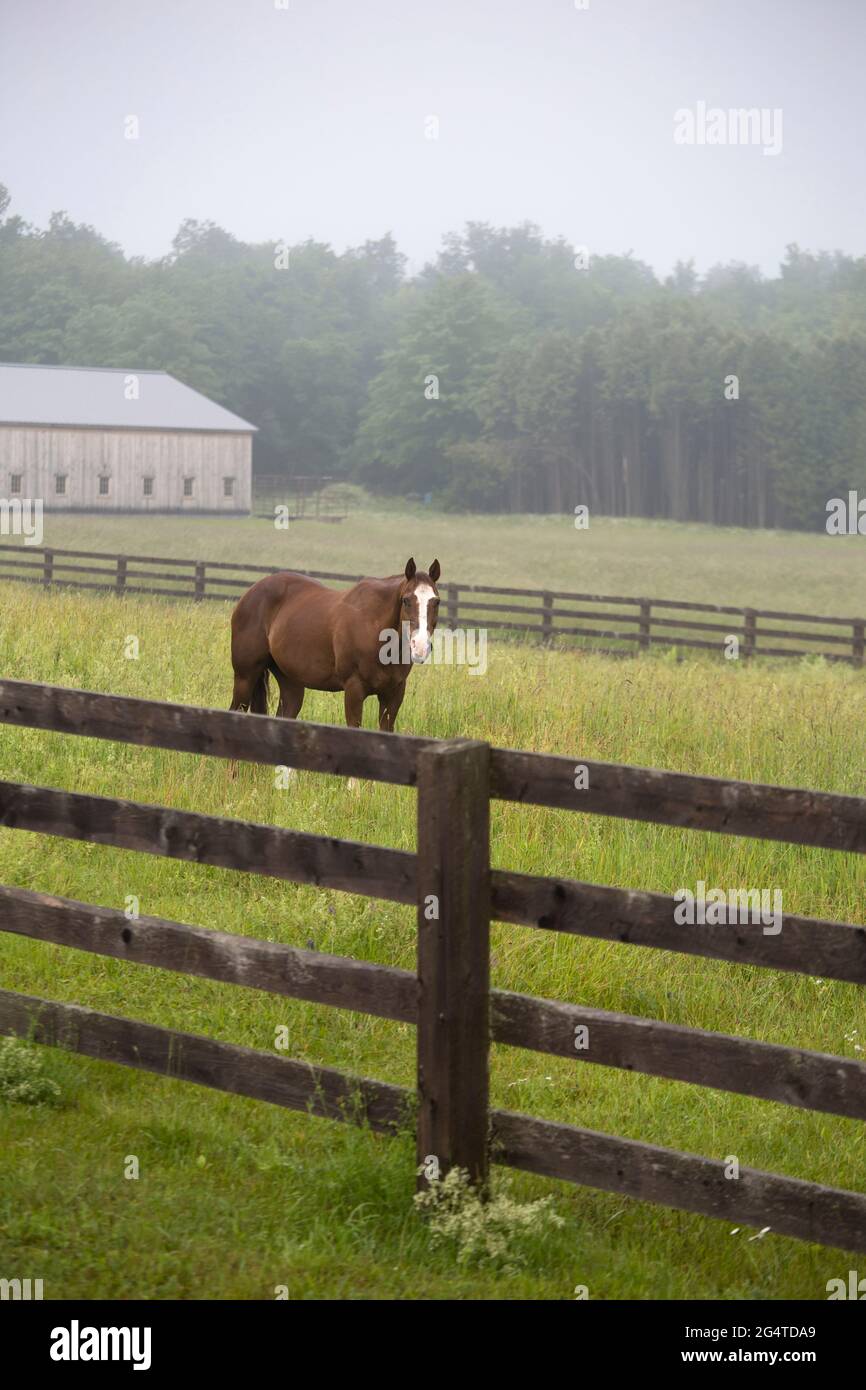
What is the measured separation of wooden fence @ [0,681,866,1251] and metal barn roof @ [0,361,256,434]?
211 feet

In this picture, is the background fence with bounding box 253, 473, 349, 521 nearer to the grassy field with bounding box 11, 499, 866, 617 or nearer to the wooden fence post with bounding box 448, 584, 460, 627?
the grassy field with bounding box 11, 499, 866, 617

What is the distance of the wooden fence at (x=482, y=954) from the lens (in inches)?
156

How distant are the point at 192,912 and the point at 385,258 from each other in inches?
7199

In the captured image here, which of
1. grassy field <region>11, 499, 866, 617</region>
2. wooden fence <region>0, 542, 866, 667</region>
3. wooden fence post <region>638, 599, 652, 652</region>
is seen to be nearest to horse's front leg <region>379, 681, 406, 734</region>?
wooden fence <region>0, 542, 866, 667</region>

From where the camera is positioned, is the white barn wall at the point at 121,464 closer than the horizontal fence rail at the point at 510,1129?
No

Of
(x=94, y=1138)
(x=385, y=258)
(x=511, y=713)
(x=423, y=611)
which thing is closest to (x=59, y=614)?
(x=511, y=713)

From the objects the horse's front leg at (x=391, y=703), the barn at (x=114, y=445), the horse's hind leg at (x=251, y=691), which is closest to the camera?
the horse's front leg at (x=391, y=703)

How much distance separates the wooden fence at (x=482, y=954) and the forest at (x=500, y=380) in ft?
289

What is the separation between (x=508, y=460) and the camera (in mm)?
97500

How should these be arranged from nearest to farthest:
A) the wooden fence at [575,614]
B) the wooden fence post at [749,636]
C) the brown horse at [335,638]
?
the brown horse at [335,638]
the wooden fence at [575,614]
the wooden fence post at [749,636]

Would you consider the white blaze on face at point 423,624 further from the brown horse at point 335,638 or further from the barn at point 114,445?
the barn at point 114,445

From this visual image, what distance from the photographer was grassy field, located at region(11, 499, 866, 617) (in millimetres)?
51875

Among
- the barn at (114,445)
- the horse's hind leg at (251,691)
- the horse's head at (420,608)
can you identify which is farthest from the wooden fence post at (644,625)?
the barn at (114,445)
